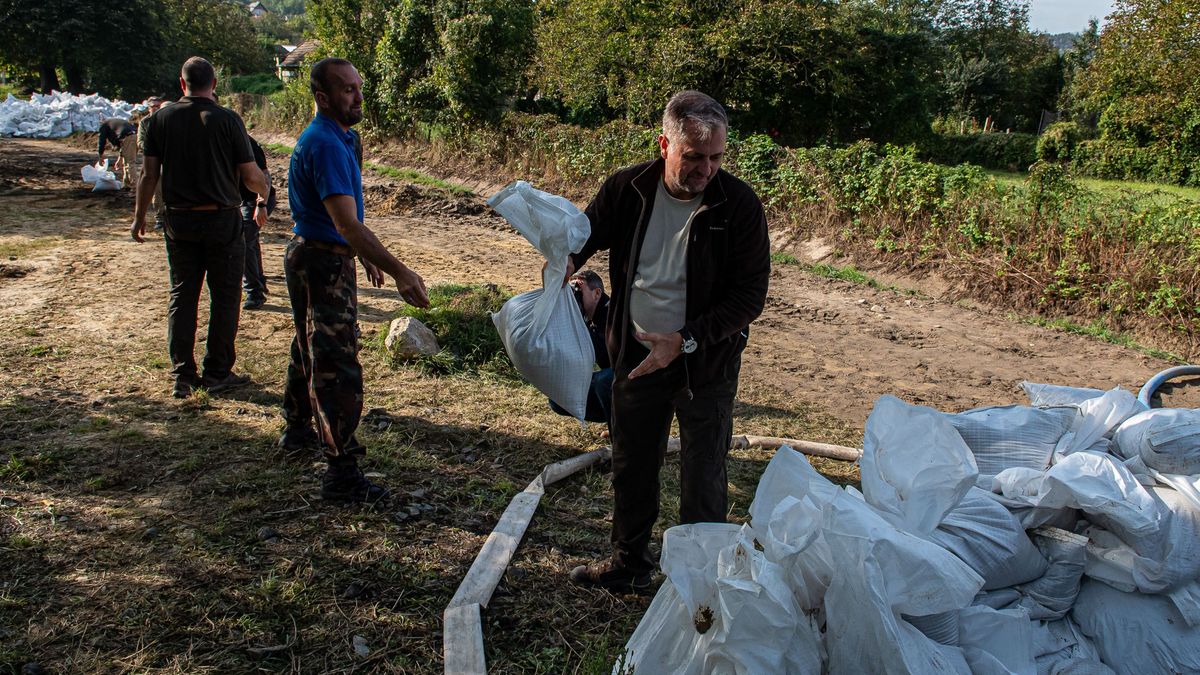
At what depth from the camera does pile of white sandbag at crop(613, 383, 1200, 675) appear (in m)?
2.06

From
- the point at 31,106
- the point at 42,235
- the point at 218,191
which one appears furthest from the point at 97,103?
the point at 218,191

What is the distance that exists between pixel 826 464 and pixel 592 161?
9421 mm

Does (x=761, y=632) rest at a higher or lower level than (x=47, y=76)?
lower

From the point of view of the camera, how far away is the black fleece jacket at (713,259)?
259 centimetres

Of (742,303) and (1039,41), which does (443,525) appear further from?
(1039,41)

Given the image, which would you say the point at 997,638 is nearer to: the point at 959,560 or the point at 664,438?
the point at 959,560

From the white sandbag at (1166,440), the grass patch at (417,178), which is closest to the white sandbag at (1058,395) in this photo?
the white sandbag at (1166,440)

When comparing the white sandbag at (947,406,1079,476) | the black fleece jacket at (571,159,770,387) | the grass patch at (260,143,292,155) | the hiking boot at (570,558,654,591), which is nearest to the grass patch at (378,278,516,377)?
the hiking boot at (570,558,654,591)

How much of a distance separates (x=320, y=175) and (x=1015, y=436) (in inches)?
109

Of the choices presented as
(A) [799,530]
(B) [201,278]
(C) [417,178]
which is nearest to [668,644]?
(A) [799,530]

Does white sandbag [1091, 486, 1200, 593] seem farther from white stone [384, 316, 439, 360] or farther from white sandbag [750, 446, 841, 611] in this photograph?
white stone [384, 316, 439, 360]

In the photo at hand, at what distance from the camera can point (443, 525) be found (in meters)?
3.41

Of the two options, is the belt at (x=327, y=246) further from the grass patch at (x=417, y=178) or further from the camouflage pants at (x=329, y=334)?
the grass patch at (x=417, y=178)

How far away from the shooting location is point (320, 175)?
3.18 metres
